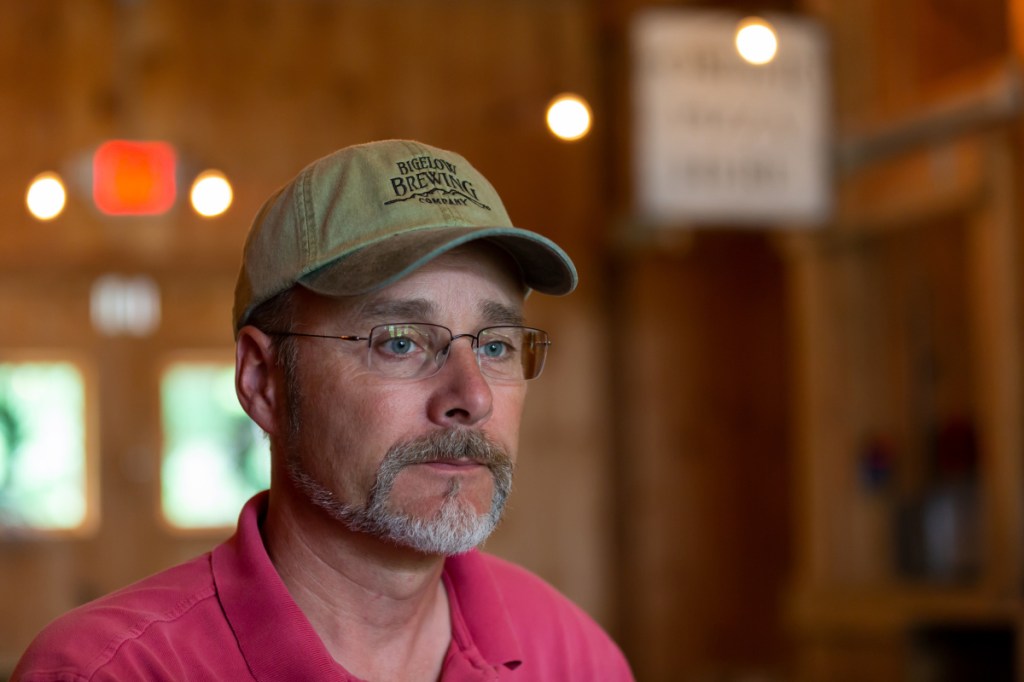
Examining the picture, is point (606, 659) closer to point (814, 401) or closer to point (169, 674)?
point (169, 674)

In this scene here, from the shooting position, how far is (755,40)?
3395 millimetres

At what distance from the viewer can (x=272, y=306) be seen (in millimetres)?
1408

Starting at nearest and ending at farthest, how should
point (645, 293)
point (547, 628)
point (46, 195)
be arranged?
point (547, 628) → point (46, 195) → point (645, 293)

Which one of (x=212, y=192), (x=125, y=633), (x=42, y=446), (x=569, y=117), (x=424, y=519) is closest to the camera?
(x=125, y=633)

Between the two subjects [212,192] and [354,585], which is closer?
[354,585]

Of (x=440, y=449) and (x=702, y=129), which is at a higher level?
(x=702, y=129)

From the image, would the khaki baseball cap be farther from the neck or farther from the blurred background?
the blurred background

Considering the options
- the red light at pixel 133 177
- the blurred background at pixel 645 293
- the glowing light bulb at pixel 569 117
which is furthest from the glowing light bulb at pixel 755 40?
the red light at pixel 133 177

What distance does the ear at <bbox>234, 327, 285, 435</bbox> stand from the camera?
1.42 metres

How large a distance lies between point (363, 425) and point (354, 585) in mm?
182

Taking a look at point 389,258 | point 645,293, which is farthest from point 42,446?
point 389,258

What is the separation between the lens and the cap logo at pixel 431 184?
137 cm

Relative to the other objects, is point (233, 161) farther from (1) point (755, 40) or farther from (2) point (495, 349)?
(2) point (495, 349)

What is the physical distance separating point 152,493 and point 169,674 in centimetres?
392
